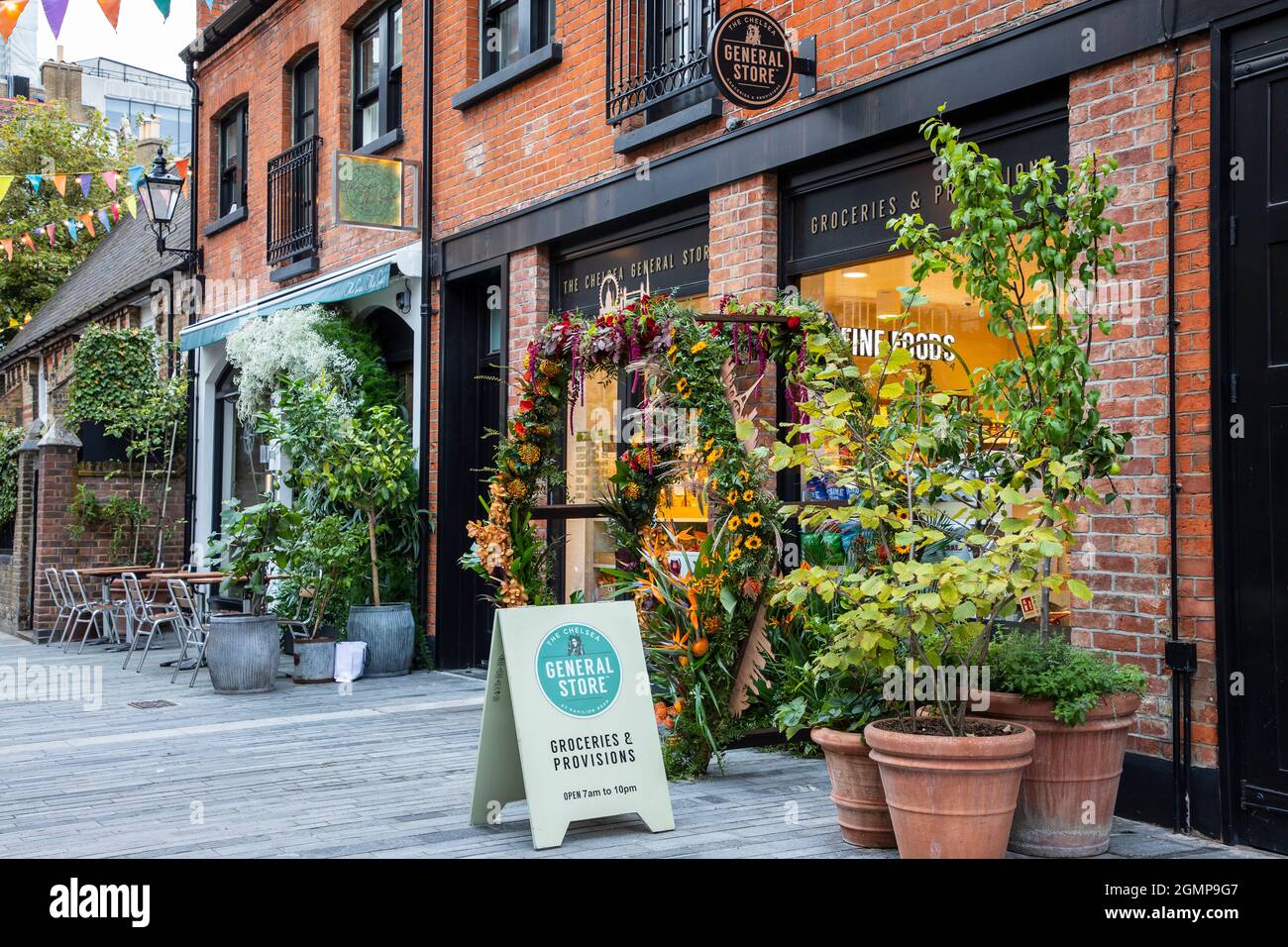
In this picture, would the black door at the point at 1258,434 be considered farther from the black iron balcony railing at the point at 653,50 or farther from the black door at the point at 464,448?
the black door at the point at 464,448

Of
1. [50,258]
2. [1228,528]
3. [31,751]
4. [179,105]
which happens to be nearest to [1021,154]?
[1228,528]

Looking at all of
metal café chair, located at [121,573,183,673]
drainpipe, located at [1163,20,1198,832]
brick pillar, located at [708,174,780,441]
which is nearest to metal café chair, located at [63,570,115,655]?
metal café chair, located at [121,573,183,673]

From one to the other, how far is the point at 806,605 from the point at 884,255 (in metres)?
1.99

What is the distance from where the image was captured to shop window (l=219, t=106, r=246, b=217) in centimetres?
1570

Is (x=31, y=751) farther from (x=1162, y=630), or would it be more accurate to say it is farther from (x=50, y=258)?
(x=50, y=258)

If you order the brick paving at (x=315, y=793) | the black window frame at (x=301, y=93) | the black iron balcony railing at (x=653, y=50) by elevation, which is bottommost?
the brick paving at (x=315, y=793)

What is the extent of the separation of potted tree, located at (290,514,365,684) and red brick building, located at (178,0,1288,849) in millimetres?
822

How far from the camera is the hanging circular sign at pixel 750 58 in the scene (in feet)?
23.6

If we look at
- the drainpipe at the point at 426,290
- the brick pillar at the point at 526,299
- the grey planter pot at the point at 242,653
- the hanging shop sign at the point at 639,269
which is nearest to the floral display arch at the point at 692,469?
the hanging shop sign at the point at 639,269

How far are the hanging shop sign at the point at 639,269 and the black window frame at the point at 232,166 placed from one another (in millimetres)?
6951

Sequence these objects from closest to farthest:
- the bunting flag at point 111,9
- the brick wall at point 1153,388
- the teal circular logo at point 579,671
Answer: the brick wall at point 1153,388, the teal circular logo at point 579,671, the bunting flag at point 111,9

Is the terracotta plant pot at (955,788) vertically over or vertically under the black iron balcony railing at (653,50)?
under

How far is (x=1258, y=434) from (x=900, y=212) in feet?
8.31

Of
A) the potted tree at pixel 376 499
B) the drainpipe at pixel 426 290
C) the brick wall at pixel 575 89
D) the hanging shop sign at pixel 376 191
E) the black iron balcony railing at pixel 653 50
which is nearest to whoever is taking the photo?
Answer: the brick wall at pixel 575 89
